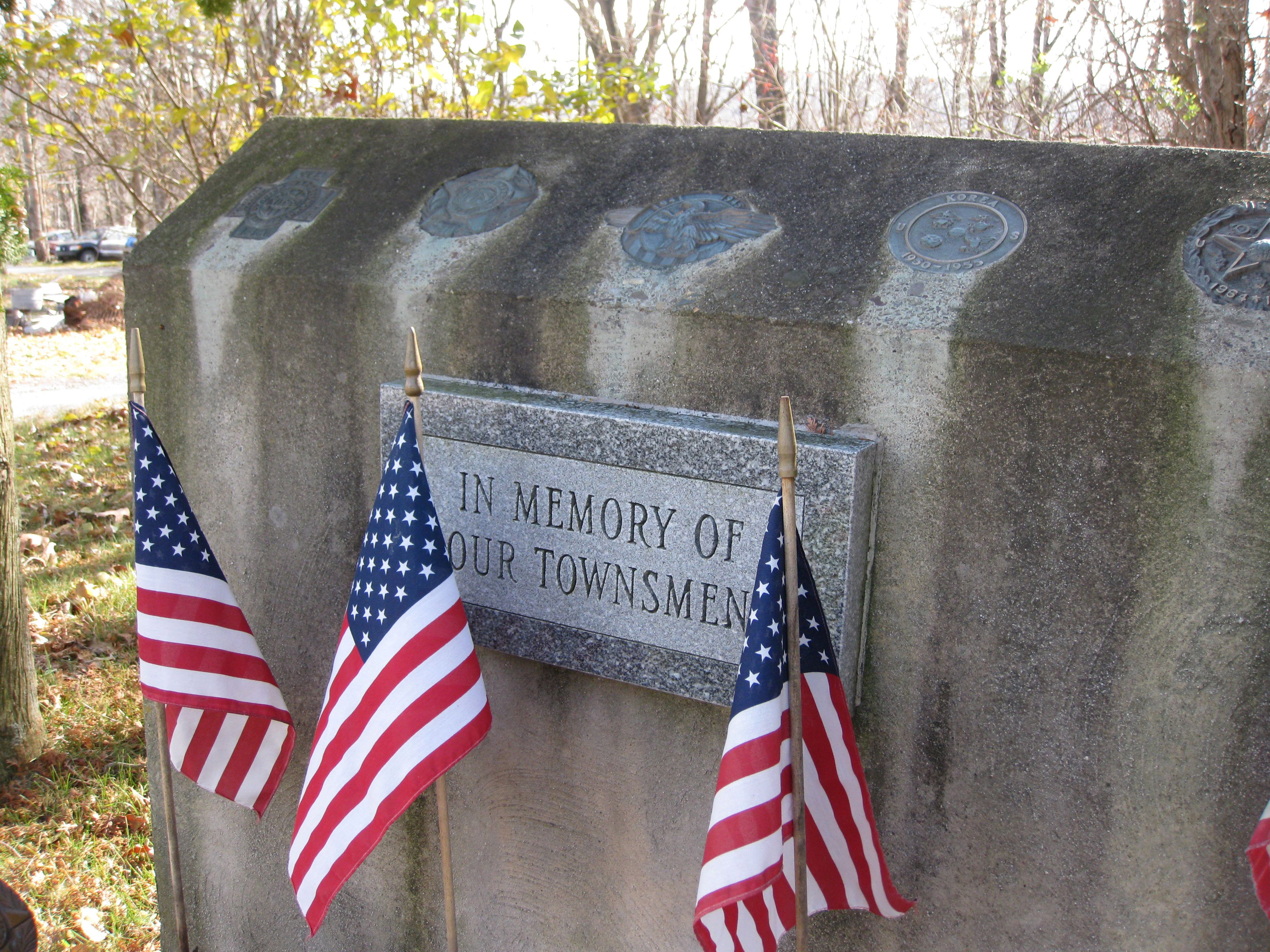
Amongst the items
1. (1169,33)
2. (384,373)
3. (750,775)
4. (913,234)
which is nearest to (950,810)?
(750,775)

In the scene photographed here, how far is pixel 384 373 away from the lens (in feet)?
9.39

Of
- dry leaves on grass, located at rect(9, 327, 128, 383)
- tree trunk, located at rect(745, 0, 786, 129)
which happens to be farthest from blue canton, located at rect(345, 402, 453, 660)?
dry leaves on grass, located at rect(9, 327, 128, 383)

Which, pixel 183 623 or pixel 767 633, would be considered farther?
pixel 183 623

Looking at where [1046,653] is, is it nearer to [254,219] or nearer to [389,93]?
[254,219]

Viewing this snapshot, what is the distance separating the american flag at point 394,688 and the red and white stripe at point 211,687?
0.46 meters

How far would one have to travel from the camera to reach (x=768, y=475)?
7.41 ft

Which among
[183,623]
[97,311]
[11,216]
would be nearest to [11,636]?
[11,216]

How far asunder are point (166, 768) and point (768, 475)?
5.89ft

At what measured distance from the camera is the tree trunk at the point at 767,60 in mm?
6590

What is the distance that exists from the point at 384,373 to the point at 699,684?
3.94 ft

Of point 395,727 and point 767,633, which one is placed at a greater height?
point 767,633

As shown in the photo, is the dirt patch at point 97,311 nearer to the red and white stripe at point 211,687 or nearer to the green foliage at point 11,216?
the green foliage at point 11,216

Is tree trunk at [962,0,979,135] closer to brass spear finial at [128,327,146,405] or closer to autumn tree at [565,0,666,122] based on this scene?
autumn tree at [565,0,666,122]

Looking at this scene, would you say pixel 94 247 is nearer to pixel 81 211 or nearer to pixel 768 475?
pixel 81 211
